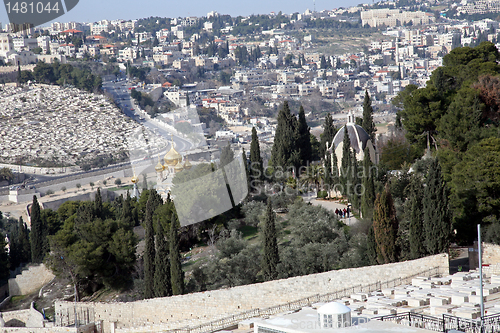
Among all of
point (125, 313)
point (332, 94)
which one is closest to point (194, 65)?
point (332, 94)

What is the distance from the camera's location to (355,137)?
27938 millimetres

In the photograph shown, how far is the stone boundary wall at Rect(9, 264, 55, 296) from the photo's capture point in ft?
84.4

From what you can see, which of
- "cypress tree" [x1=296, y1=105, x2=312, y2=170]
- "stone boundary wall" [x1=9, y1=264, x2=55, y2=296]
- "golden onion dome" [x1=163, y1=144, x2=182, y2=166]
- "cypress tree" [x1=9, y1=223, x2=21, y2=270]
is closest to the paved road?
"golden onion dome" [x1=163, y1=144, x2=182, y2=166]

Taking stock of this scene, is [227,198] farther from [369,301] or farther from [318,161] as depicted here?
[369,301]

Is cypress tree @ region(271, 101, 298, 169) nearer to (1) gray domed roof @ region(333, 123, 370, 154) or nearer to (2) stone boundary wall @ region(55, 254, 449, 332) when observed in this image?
(1) gray domed roof @ region(333, 123, 370, 154)

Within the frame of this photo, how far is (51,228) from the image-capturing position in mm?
29656

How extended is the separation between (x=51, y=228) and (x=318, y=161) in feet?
43.0

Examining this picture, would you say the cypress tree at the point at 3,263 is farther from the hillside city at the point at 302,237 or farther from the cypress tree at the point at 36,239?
the cypress tree at the point at 36,239

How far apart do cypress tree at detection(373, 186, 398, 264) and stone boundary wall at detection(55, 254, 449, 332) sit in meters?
1.01

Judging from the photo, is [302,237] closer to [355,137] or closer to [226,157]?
[226,157]

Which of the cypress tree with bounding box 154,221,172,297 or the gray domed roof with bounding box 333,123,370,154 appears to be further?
the gray domed roof with bounding box 333,123,370,154

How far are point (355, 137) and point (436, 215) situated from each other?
12.4 metres

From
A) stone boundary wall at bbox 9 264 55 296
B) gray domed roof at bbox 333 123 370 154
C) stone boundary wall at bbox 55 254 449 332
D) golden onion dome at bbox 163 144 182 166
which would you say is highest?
gray domed roof at bbox 333 123 370 154

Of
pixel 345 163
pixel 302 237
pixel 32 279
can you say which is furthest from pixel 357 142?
pixel 32 279
